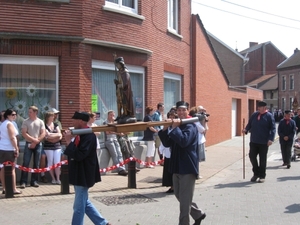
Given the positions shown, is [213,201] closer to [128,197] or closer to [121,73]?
[128,197]

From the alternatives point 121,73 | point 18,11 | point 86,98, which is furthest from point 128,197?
point 18,11

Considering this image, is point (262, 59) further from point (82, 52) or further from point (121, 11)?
point (82, 52)

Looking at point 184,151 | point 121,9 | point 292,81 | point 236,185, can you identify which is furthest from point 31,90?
point 292,81

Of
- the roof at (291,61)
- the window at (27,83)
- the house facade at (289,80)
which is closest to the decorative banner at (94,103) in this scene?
the window at (27,83)

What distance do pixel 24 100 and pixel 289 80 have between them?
191 feet

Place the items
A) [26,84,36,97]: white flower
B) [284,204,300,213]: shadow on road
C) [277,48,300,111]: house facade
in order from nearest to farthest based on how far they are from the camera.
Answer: [284,204,300,213]: shadow on road < [26,84,36,97]: white flower < [277,48,300,111]: house facade

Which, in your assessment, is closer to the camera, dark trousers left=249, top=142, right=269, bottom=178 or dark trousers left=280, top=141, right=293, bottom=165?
dark trousers left=249, top=142, right=269, bottom=178

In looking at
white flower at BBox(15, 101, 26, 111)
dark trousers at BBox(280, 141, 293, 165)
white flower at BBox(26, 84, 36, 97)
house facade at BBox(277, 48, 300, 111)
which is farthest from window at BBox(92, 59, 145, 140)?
house facade at BBox(277, 48, 300, 111)

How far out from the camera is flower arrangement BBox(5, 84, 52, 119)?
36.7 feet

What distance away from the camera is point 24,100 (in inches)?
447

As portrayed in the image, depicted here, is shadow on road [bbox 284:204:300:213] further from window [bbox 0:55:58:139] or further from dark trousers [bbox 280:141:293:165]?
window [bbox 0:55:58:139]

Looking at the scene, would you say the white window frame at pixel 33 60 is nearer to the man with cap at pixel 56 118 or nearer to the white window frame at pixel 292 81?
the man with cap at pixel 56 118

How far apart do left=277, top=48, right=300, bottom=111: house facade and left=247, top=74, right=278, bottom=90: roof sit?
2333 millimetres

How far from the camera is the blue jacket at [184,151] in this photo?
19.7 feet
